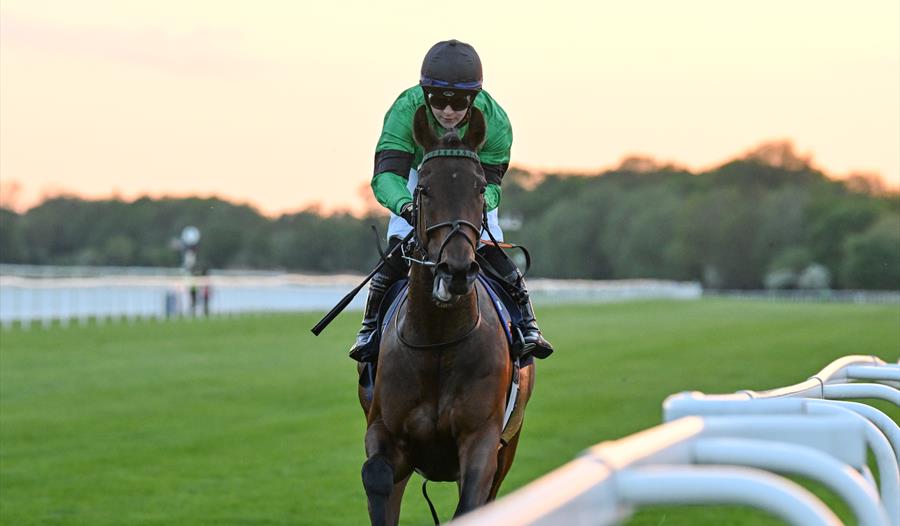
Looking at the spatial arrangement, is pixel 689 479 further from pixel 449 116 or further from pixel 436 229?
pixel 449 116

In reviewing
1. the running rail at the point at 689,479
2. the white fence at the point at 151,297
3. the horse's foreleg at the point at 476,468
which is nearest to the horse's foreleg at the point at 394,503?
the horse's foreleg at the point at 476,468

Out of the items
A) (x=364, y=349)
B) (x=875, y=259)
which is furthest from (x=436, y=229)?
(x=875, y=259)

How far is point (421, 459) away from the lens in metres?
5.62

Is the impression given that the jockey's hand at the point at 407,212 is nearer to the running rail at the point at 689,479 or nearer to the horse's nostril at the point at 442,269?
the horse's nostril at the point at 442,269

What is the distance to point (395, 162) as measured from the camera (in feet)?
19.9

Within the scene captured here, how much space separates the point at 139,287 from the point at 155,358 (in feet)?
49.0

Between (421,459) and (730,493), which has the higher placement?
(730,493)

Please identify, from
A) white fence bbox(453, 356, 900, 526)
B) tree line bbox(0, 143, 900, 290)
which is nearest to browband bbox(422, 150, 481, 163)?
white fence bbox(453, 356, 900, 526)

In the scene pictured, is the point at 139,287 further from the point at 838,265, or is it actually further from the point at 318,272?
the point at 838,265

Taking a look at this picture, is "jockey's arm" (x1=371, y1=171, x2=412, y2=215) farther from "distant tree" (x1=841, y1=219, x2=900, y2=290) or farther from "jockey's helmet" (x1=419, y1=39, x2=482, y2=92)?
"distant tree" (x1=841, y1=219, x2=900, y2=290)

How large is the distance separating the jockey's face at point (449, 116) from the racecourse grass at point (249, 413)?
2.76 m

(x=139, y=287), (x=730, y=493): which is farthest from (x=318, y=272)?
(x=730, y=493)

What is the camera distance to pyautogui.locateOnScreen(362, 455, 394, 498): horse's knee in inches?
208

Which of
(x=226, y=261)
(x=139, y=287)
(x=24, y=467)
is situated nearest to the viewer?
(x=24, y=467)
